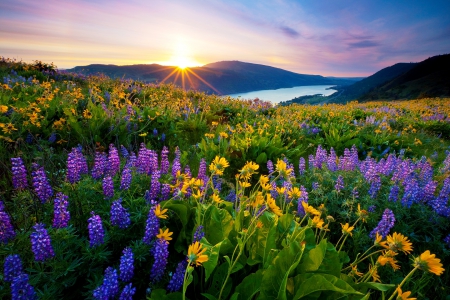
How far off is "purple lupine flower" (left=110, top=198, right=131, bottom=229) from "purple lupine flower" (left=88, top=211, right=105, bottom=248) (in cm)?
16

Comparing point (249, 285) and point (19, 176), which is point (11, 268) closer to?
point (19, 176)

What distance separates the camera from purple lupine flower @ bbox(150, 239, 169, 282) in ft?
5.23

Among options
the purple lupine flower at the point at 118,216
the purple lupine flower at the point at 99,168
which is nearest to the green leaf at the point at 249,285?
the purple lupine flower at the point at 118,216

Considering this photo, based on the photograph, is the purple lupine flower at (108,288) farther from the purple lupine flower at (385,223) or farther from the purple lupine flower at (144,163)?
the purple lupine flower at (385,223)

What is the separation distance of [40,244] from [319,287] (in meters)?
1.50

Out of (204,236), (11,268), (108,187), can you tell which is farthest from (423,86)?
(11,268)

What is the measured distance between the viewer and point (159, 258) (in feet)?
5.27

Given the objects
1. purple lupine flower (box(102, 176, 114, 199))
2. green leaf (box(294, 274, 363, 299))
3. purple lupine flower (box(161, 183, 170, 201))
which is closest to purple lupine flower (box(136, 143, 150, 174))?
purple lupine flower (box(161, 183, 170, 201))

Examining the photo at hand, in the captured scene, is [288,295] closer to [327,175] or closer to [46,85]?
[327,175]

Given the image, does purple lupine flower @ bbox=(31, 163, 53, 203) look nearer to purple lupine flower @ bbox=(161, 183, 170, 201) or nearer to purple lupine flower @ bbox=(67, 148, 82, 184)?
purple lupine flower @ bbox=(67, 148, 82, 184)

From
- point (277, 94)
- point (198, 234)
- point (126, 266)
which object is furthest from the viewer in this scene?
point (277, 94)

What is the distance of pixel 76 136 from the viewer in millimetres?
4891

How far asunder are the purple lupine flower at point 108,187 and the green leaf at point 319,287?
4.77 feet

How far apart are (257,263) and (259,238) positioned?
0.17m
